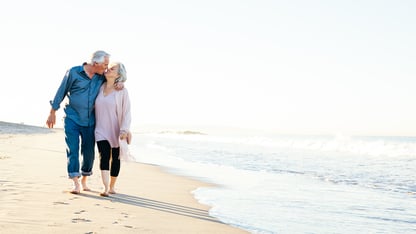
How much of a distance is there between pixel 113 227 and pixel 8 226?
81 cm

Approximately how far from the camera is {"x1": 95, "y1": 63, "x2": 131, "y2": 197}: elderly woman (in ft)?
19.7

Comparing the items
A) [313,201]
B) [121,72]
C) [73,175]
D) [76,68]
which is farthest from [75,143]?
[313,201]

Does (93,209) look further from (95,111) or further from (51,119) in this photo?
(95,111)

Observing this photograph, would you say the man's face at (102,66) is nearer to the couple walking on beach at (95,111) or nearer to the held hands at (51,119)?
the couple walking on beach at (95,111)

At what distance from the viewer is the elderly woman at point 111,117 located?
602 centimetres

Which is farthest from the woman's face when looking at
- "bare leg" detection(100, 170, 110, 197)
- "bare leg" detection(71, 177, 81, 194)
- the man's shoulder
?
"bare leg" detection(71, 177, 81, 194)

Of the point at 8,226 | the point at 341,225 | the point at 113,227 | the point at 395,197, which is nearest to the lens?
the point at 8,226

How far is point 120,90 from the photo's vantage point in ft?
20.0

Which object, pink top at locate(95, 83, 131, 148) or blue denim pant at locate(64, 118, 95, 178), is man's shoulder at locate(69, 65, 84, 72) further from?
blue denim pant at locate(64, 118, 95, 178)

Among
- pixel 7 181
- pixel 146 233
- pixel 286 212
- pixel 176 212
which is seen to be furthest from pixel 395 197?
pixel 7 181

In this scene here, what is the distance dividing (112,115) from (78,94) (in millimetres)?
470

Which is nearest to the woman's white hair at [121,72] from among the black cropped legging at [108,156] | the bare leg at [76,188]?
the black cropped legging at [108,156]

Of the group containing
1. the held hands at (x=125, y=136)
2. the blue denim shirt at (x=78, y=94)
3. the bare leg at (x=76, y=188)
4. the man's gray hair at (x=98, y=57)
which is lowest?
the bare leg at (x=76, y=188)

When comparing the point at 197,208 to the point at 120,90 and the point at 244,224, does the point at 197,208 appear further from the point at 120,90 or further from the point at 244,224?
the point at 120,90
